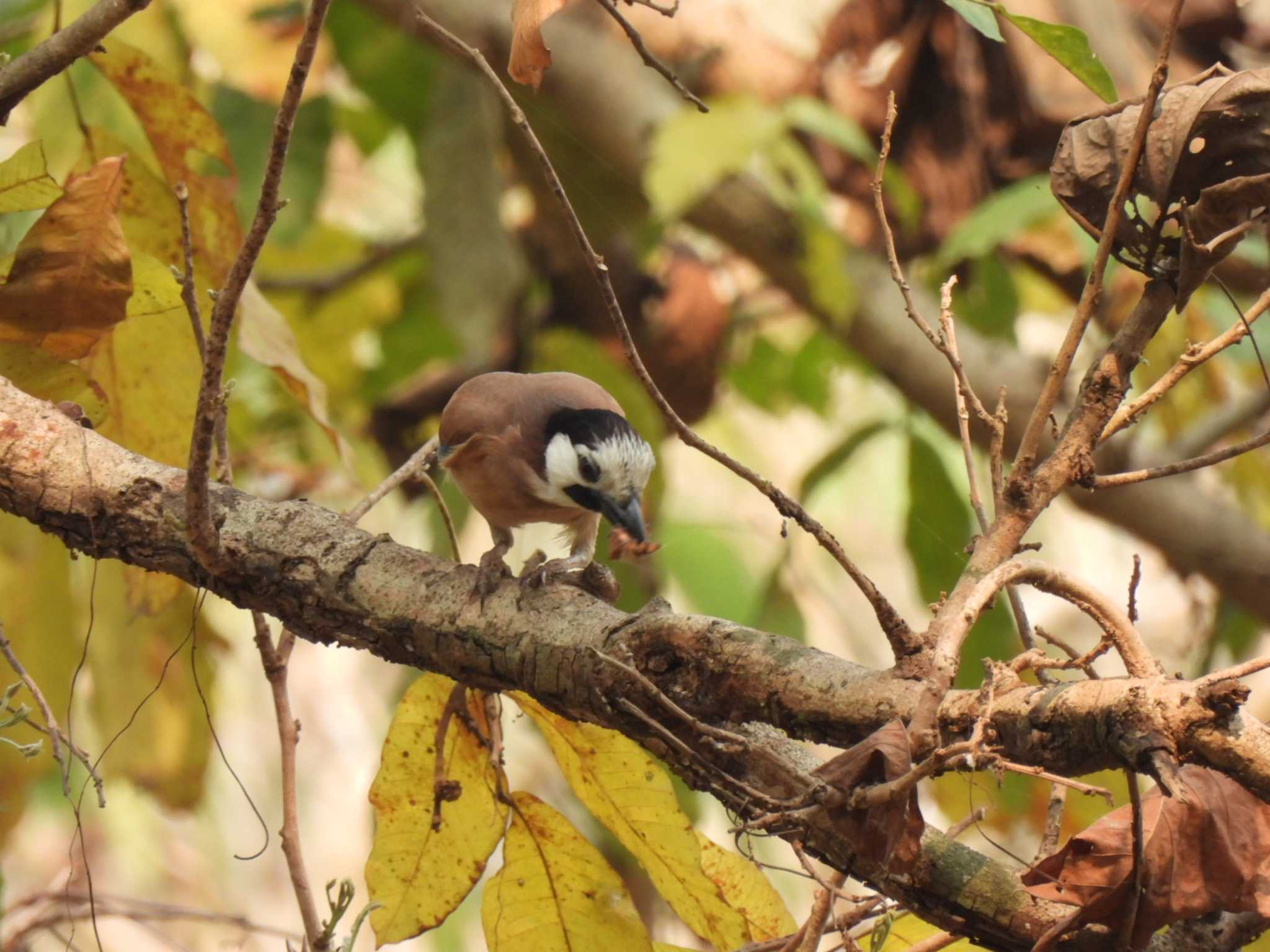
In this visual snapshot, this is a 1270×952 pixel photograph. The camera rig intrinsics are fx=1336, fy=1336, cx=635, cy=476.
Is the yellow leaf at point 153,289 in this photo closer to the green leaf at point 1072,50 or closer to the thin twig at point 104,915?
the thin twig at point 104,915

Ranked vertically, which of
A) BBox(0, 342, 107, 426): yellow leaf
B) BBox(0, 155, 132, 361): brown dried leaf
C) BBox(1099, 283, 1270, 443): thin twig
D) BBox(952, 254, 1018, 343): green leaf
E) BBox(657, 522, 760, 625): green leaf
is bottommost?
BBox(1099, 283, 1270, 443): thin twig

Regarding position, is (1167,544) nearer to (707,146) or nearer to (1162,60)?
(707,146)

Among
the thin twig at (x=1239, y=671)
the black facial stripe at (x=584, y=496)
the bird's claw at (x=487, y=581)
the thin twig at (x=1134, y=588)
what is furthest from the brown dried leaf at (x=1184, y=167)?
the black facial stripe at (x=584, y=496)

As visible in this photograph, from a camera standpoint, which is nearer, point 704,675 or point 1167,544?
point 704,675

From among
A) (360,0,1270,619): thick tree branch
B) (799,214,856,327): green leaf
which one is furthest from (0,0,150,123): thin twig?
(799,214,856,327): green leaf

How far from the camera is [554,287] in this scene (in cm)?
431

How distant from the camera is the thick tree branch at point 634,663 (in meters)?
1.14

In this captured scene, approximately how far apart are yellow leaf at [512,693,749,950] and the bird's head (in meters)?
0.85

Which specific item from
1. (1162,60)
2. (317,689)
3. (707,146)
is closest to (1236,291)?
(707,146)

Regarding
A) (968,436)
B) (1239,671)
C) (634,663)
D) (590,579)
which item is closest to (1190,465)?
(968,436)

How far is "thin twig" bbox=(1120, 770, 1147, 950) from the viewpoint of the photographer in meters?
1.12

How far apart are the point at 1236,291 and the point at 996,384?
0.80m

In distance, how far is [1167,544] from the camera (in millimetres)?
3871

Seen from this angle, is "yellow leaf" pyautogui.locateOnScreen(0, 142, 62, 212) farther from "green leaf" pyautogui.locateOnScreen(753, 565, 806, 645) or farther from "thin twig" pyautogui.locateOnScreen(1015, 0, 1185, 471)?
"green leaf" pyautogui.locateOnScreen(753, 565, 806, 645)
